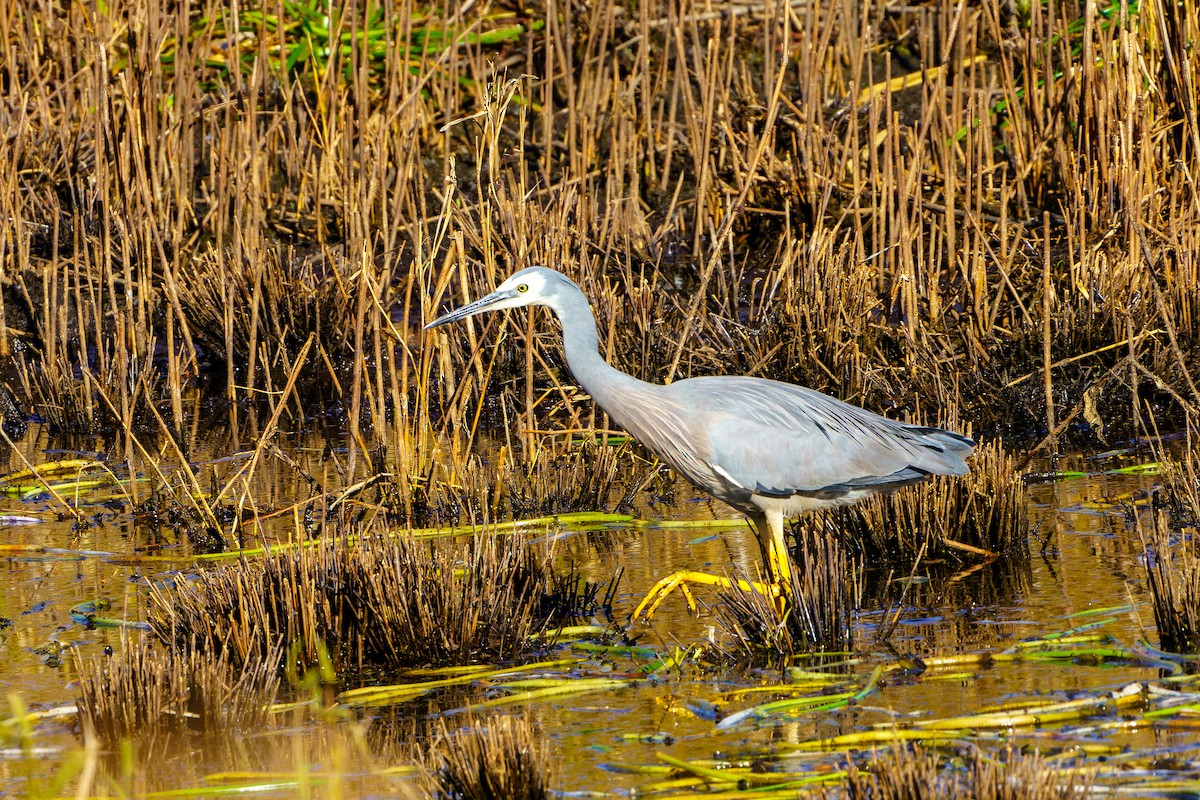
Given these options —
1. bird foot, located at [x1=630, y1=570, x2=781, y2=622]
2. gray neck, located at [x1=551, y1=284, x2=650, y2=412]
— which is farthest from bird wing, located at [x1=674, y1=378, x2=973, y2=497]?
bird foot, located at [x1=630, y1=570, x2=781, y2=622]

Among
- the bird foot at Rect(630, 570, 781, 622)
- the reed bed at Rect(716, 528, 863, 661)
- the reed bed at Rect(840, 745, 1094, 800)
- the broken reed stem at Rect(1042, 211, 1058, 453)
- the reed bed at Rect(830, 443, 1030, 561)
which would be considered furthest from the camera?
the broken reed stem at Rect(1042, 211, 1058, 453)

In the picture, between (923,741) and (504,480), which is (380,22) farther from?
(923,741)

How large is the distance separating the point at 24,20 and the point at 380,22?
2.48m

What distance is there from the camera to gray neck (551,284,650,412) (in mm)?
4742

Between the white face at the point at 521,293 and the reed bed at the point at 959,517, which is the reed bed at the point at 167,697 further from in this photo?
the reed bed at the point at 959,517

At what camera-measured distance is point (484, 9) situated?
10.6 m

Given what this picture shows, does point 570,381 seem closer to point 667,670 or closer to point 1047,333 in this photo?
point 1047,333

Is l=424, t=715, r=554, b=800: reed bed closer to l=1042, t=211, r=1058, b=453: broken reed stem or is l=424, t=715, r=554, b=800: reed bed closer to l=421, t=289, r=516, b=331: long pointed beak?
l=421, t=289, r=516, b=331: long pointed beak

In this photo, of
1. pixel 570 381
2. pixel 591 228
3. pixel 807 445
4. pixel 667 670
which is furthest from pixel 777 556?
pixel 591 228

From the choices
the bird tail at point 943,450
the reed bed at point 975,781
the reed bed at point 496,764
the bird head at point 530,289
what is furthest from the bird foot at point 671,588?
the reed bed at point 975,781

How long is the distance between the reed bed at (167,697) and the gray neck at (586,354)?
138 centimetres

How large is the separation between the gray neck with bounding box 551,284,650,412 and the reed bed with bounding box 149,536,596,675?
68 centimetres

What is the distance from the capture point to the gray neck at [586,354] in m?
4.74

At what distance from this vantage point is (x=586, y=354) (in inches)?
189
